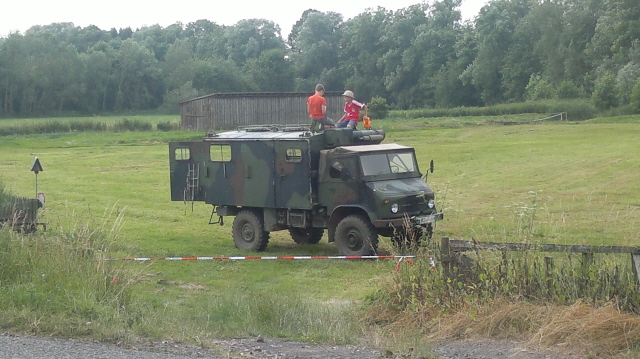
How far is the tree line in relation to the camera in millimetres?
78938

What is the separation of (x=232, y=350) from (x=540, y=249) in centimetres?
403

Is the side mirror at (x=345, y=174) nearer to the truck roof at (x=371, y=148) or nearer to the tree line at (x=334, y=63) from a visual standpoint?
the truck roof at (x=371, y=148)

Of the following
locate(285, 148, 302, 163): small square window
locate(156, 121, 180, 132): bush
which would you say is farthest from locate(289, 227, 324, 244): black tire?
locate(156, 121, 180, 132): bush

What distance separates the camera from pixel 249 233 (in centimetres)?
1783

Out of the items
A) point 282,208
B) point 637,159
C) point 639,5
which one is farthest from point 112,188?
point 639,5

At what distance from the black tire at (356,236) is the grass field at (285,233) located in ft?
0.98

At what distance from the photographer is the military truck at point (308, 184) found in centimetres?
1577

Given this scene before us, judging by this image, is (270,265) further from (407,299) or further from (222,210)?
(407,299)

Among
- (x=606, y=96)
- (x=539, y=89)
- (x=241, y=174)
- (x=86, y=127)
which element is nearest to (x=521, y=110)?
(x=606, y=96)

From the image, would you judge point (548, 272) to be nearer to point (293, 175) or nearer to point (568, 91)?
point (293, 175)

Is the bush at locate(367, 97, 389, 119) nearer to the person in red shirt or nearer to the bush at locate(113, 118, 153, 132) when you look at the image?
the bush at locate(113, 118, 153, 132)

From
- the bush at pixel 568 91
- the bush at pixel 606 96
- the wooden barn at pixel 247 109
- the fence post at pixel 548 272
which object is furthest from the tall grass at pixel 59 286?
the bush at pixel 568 91

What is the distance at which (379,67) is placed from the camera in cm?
8831

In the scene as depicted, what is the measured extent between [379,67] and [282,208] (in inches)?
2858
